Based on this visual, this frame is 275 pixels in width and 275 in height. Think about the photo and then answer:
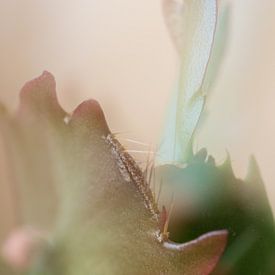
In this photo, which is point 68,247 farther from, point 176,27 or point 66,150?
point 176,27

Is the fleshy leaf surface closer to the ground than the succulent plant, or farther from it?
farther from it

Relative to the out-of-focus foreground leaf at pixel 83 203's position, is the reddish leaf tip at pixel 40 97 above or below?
above

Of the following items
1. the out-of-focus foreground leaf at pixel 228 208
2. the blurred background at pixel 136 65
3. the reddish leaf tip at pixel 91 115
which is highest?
the blurred background at pixel 136 65

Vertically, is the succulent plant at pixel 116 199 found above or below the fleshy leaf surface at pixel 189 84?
below

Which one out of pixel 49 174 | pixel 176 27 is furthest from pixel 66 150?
pixel 176 27

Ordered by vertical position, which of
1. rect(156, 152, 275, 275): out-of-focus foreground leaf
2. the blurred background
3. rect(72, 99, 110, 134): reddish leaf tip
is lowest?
rect(156, 152, 275, 275): out-of-focus foreground leaf
